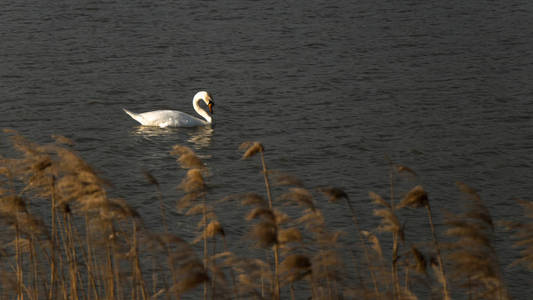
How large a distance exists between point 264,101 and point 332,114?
1.80 metres

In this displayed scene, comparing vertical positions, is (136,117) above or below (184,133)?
above

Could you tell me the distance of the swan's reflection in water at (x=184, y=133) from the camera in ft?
61.4

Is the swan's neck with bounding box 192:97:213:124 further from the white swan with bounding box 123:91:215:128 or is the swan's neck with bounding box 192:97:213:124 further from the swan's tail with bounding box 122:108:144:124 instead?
the swan's tail with bounding box 122:108:144:124

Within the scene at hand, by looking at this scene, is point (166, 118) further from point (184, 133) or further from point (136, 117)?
point (184, 133)

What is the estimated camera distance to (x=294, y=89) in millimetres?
21422

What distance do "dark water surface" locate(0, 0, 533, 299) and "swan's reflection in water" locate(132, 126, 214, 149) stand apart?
53 millimetres

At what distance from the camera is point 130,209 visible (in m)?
5.56

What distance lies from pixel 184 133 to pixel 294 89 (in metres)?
3.14

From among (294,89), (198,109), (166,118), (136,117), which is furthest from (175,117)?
(294,89)

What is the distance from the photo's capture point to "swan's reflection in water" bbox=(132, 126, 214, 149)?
18.7 meters

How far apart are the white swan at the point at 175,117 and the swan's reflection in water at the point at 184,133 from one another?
0.40 feet

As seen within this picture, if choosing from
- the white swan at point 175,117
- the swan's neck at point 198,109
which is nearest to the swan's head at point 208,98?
the white swan at point 175,117

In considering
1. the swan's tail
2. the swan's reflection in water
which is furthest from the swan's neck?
the swan's tail

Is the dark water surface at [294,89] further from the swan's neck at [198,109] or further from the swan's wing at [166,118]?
the swan's neck at [198,109]
